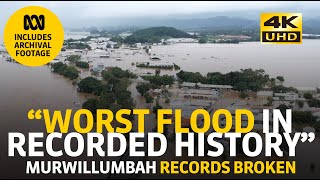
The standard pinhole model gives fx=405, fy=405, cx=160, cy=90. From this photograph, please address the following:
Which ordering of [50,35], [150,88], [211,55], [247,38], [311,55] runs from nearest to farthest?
1. [50,35]
2. [150,88]
3. [311,55]
4. [211,55]
5. [247,38]

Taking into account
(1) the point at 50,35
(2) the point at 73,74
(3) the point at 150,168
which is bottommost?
(3) the point at 150,168

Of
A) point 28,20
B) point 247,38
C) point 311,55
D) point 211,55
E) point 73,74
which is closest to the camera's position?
point 28,20

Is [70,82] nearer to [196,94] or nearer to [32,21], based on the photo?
[196,94]

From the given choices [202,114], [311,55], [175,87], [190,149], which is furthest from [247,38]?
[190,149]

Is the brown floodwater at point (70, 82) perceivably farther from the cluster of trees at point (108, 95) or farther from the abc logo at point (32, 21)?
the abc logo at point (32, 21)

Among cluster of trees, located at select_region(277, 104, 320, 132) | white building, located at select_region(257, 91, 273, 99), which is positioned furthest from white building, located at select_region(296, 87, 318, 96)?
cluster of trees, located at select_region(277, 104, 320, 132)

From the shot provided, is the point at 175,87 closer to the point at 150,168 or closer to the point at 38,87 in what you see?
the point at 38,87

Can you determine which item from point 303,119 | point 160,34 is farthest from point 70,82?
point 160,34
